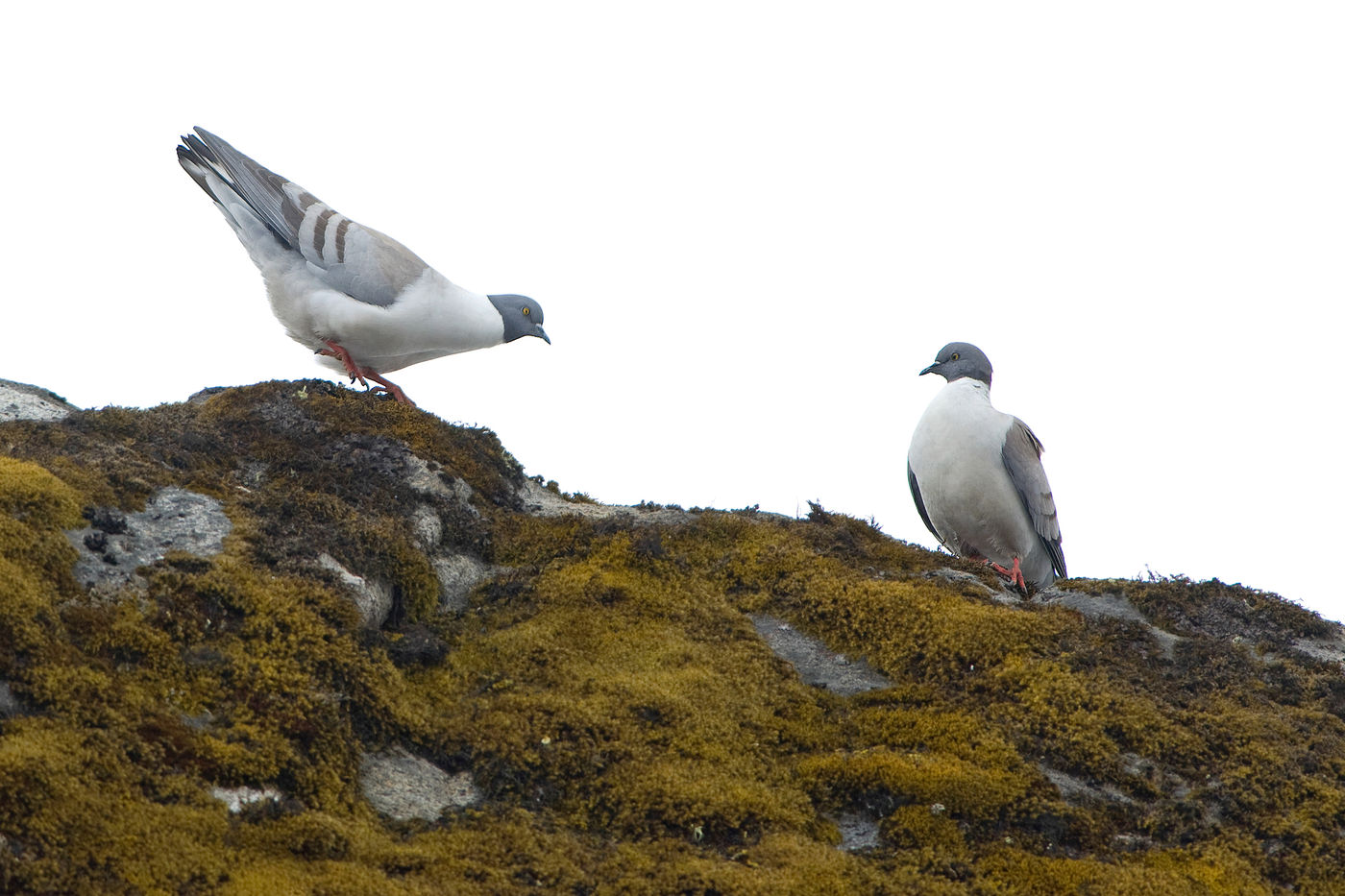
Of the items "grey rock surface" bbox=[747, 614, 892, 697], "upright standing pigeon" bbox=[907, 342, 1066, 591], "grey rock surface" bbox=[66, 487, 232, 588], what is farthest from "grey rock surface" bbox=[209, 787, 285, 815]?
"upright standing pigeon" bbox=[907, 342, 1066, 591]

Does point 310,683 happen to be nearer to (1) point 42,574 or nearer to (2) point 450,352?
(1) point 42,574

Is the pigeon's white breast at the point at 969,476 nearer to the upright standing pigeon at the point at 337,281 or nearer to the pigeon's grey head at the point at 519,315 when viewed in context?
A: the pigeon's grey head at the point at 519,315

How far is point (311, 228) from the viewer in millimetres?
10570

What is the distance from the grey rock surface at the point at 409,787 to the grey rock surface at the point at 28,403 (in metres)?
4.25

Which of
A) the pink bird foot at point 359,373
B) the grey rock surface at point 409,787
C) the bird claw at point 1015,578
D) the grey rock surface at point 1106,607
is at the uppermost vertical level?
the pink bird foot at point 359,373

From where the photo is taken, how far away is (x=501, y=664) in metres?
6.69

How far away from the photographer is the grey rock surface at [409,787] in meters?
5.36

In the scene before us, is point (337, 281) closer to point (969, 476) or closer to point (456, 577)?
point (456, 577)

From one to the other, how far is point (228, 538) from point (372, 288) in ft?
13.4

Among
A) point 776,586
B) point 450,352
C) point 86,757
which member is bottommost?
point 86,757

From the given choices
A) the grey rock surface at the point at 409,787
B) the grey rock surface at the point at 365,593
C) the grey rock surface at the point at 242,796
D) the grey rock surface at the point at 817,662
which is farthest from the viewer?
the grey rock surface at the point at 817,662

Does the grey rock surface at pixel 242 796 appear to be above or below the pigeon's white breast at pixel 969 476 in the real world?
below

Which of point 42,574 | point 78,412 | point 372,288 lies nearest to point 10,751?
point 42,574

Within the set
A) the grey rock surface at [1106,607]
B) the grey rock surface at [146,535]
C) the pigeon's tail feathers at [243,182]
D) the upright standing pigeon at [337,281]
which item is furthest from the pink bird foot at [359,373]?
the grey rock surface at [1106,607]
